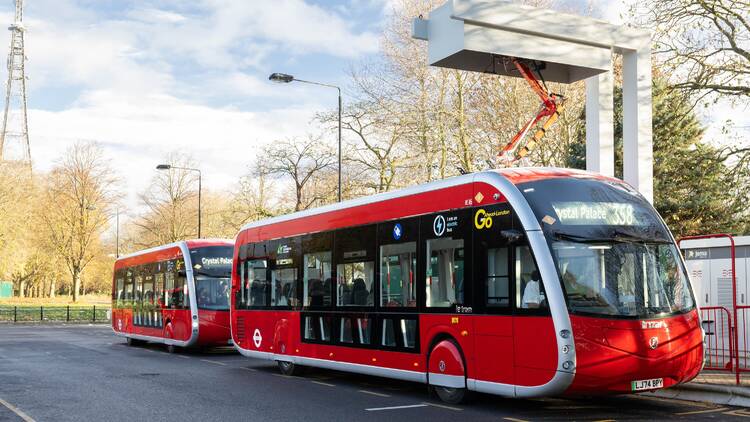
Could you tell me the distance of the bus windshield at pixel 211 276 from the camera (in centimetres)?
2353

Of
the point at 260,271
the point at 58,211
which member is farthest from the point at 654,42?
the point at 58,211

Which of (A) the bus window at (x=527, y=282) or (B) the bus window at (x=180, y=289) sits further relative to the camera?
(B) the bus window at (x=180, y=289)

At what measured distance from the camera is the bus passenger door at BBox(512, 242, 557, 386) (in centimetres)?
1006

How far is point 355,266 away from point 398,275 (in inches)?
57.6

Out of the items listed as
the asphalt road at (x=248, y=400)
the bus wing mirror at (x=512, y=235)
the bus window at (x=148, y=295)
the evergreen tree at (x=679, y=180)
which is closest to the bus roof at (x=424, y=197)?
the bus wing mirror at (x=512, y=235)

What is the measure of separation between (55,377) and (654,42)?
16.9 metres

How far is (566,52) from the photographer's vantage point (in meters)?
15.5

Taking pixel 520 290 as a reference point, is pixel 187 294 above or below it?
below

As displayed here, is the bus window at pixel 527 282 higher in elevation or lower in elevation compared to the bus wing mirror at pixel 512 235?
lower

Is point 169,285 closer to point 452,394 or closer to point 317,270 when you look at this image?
point 317,270

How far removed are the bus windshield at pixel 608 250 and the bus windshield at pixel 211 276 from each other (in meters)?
14.4

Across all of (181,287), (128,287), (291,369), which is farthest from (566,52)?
(128,287)

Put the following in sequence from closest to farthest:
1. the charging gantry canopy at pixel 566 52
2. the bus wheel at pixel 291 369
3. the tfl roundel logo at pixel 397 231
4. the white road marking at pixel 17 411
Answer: the white road marking at pixel 17 411 → the tfl roundel logo at pixel 397 231 → the charging gantry canopy at pixel 566 52 → the bus wheel at pixel 291 369

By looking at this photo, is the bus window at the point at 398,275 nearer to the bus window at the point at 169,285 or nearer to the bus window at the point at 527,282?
the bus window at the point at 527,282
